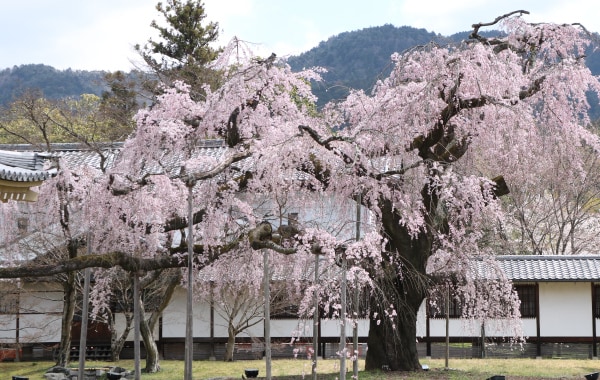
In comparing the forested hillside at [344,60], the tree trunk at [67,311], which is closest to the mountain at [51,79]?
the forested hillside at [344,60]

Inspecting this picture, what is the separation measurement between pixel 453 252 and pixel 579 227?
1347 cm

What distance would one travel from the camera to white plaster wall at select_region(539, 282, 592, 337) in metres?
19.2

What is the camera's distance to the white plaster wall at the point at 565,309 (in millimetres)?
19172

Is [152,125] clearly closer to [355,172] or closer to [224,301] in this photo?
[355,172]

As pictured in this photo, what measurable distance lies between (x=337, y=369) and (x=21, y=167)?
8223 millimetres

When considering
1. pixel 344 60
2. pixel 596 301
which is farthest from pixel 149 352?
pixel 344 60

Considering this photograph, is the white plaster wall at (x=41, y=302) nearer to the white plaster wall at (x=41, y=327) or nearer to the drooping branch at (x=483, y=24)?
the white plaster wall at (x=41, y=327)

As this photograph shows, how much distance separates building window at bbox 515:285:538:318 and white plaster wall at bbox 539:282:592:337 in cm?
16

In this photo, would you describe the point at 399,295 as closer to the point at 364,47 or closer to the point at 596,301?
the point at 596,301

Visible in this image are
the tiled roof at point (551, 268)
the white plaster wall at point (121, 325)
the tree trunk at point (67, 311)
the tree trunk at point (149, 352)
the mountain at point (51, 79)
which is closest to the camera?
the tree trunk at point (67, 311)

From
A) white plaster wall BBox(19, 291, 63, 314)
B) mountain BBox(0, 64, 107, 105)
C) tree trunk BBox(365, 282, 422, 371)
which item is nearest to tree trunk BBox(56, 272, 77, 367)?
white plaster wall BBox(19, 291, 63, 314)

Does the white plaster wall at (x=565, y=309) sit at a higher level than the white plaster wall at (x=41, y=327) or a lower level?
higher

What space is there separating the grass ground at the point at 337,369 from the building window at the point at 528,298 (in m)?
1.45

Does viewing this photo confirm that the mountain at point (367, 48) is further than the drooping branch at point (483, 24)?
Yes
